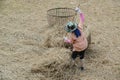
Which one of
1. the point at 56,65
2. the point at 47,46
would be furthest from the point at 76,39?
the point at 47,46

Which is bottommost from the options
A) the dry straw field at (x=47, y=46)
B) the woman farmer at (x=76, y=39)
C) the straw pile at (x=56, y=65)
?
the dry straw field at (x=47, y=46)

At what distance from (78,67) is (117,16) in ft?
11.6

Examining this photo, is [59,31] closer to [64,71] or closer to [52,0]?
[64,71]

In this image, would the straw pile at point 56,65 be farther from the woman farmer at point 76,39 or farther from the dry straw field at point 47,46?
the woman farmer at point 76,39

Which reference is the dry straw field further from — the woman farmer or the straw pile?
the woman farmer

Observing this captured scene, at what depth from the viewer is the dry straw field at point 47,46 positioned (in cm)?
529

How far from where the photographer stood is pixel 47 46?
6.29 metres

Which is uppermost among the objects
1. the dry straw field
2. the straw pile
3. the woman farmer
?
the woman farmer

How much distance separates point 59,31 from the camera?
6.40 meters

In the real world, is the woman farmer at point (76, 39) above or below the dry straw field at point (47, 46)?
above

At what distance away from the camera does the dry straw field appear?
529cm

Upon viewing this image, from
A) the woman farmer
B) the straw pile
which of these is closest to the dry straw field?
the straw pile

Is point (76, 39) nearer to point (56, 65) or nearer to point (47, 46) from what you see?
point (56, 65)

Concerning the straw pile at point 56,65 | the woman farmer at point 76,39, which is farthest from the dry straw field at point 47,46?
the woman farmer at point 76,39
